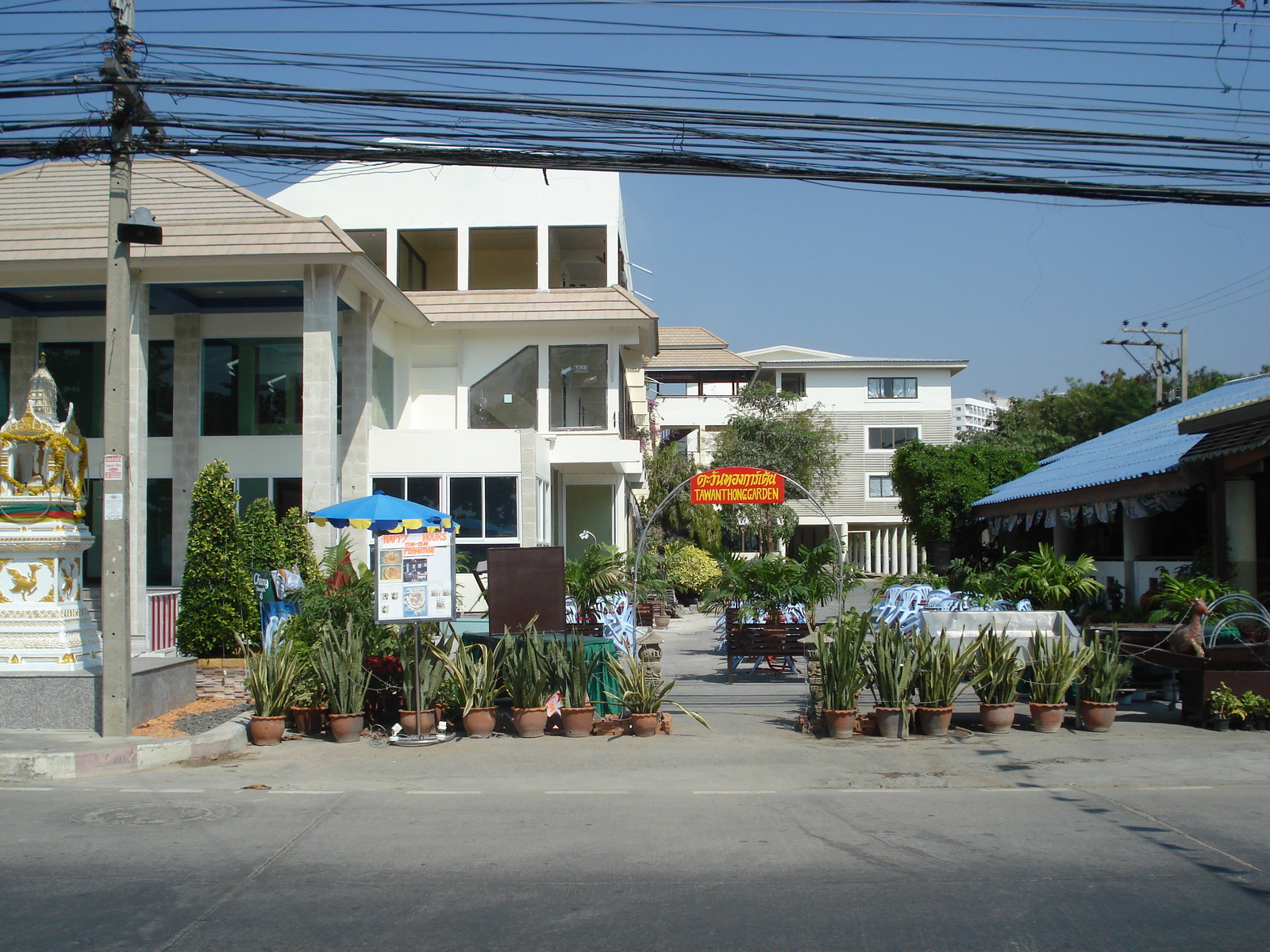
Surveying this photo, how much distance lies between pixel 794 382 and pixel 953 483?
21954mm

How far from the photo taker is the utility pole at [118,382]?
988 cm

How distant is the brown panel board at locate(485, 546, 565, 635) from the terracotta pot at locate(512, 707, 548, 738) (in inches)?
45.7

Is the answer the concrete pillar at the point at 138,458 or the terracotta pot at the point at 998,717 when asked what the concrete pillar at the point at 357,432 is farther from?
the terracotta pot at the point at 998,717

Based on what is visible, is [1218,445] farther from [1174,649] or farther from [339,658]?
[339,658]

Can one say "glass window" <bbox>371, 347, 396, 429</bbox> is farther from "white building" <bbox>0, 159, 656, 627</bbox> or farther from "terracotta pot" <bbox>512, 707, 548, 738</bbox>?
"terracotta pot" <bbox>512, 707, 548, 738</bbox>

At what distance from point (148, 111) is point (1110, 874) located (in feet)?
34.8

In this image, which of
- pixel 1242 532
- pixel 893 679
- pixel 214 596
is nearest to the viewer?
pixel 893 679

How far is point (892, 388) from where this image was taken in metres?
50.6

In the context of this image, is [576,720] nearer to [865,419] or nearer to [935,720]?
[935,720]

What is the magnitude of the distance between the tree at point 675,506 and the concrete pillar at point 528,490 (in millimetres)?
12504

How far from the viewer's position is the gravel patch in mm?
10516

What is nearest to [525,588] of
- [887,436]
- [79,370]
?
[79,370]

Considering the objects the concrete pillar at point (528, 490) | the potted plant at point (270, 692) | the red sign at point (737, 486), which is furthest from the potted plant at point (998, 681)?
the concrete pillar at point (528, 490)

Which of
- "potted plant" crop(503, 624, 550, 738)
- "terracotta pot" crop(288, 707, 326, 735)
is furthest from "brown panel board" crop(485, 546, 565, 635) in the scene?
"terracotta pot" crop(288, 707, 326, 735)
